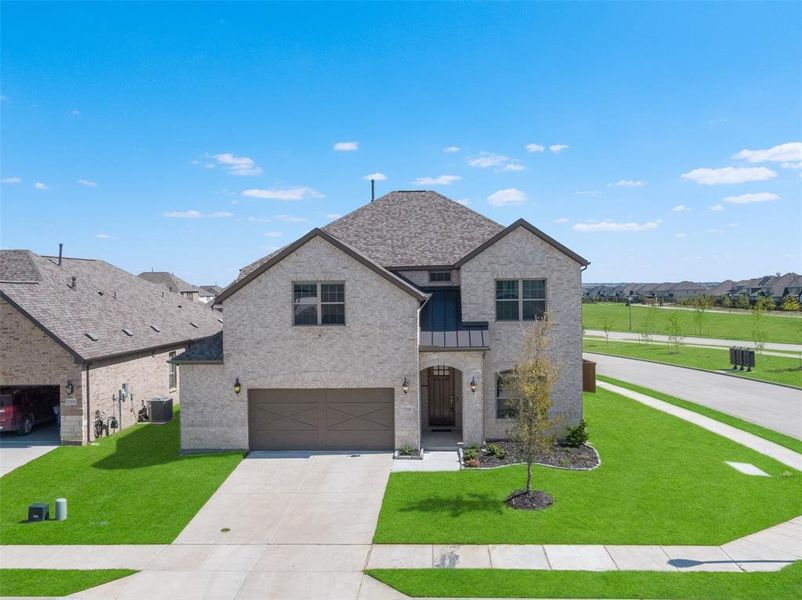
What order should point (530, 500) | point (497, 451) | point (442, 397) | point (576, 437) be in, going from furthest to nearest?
point (442, 397) < point (576, 437) < point (497, 451) < point (530, 500)

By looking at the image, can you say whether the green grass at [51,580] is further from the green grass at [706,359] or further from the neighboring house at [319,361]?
the green grass at [706,359]

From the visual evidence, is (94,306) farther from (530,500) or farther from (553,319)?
(530,500)

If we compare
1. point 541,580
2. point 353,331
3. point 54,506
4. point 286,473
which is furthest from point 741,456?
point 54,506

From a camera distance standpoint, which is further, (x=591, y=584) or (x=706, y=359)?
(x=706, y=359)

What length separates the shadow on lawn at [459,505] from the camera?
14312mm

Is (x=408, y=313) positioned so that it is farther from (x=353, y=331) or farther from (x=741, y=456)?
(x=741, y=456)

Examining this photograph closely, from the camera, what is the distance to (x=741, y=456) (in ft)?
62.0

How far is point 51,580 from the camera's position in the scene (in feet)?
36.8

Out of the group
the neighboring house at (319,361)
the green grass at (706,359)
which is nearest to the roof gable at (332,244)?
the neighboring house at (319,361)

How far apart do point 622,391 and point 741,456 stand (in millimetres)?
12312

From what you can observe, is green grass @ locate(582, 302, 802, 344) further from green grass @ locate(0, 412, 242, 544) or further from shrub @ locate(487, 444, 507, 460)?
green grass @ locate(0, 412, 242, 544)

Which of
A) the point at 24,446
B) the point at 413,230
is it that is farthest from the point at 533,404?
the point at 24,446

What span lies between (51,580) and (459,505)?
924 centimetres

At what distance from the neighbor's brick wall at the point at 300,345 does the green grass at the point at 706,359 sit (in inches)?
1086
